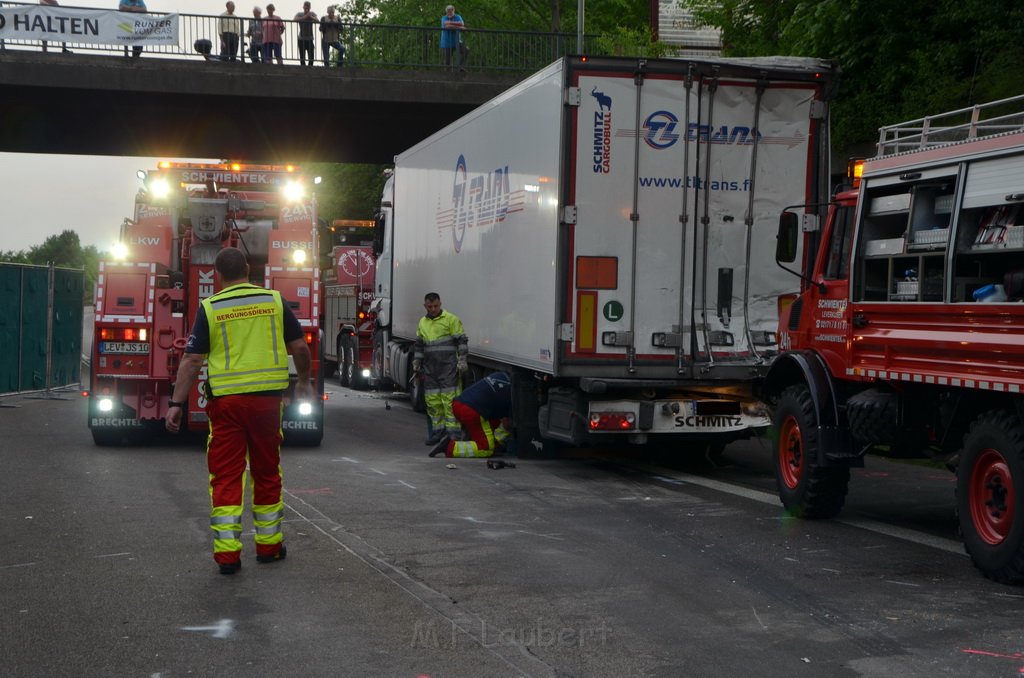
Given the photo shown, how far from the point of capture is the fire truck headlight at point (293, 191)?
16.2 meters

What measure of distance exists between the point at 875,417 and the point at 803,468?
91 cm

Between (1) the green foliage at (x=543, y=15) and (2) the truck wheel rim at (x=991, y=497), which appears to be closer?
(2) the truck wheel rim at (x=991, y=497)

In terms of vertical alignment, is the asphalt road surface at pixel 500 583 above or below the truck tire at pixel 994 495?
below

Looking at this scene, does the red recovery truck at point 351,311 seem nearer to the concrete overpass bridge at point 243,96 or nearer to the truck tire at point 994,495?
the concrete overpass bridge at point 243,96

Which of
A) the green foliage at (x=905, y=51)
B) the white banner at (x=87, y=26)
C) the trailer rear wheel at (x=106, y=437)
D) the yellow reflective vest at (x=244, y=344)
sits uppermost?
the white banner at (x=87, y=26)

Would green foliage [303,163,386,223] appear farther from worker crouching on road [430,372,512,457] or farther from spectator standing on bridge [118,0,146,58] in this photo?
worker crouching on road [430,372,512,457]

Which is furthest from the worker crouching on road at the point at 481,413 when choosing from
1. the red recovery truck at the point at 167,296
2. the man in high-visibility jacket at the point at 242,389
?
the man in high-visibility jacket at the point at 242,389

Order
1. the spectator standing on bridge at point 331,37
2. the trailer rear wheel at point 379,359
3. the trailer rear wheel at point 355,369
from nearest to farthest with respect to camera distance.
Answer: the trailer rear wheel at point 379,359
the trailer rear wheel at point 355,369
the spectator standing on bridge at point 331,37

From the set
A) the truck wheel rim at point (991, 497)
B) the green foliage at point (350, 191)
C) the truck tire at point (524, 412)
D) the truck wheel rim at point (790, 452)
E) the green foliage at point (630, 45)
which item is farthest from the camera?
the green foliage at point (350, 191)

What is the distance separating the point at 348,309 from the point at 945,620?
19.9 metres

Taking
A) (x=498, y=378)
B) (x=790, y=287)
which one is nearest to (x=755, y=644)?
(x=790, y=287)

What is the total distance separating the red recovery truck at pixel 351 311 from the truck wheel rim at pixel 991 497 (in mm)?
16593

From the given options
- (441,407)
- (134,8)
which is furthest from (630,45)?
(441,407)

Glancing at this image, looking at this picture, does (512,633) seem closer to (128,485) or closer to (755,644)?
(755,644)
